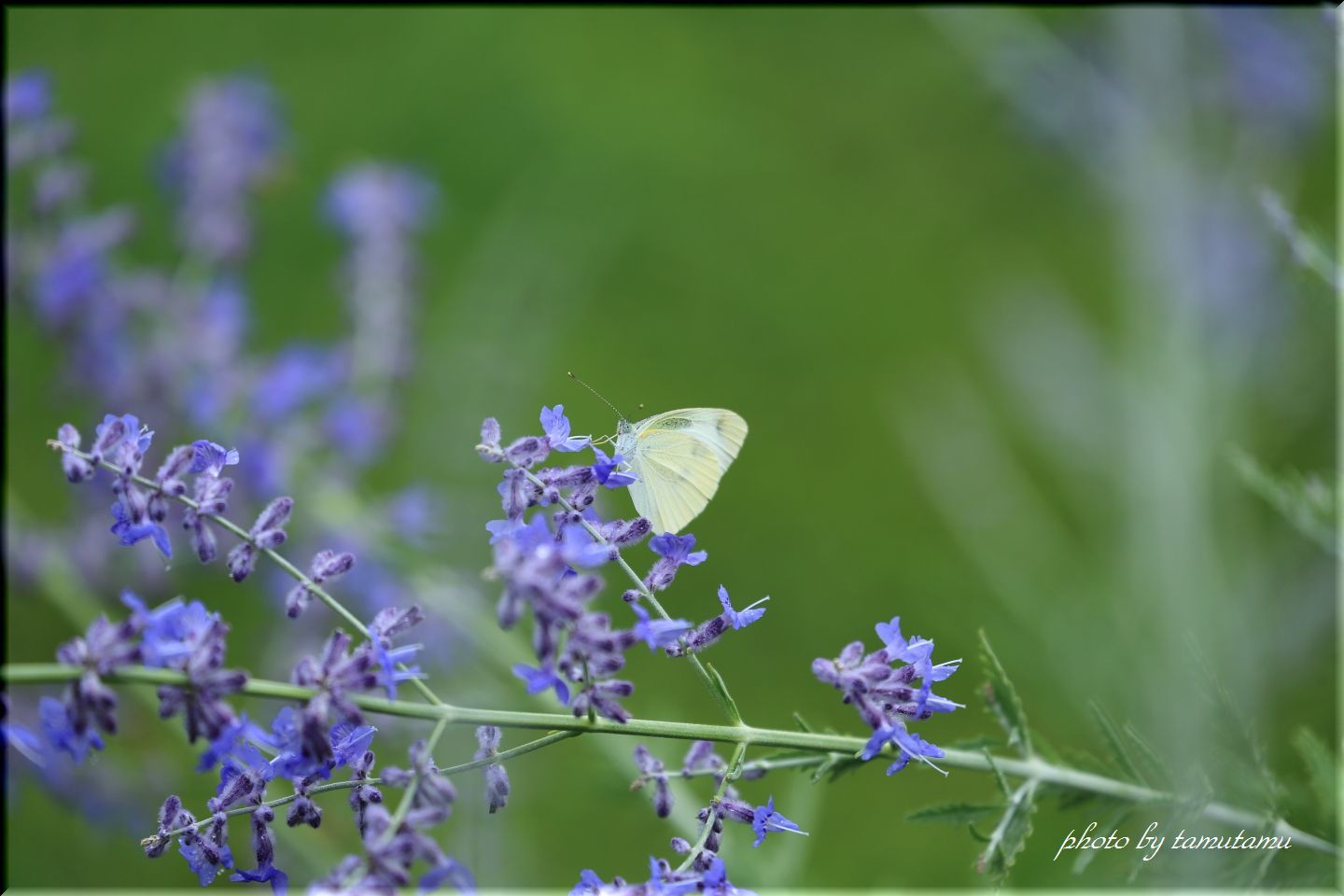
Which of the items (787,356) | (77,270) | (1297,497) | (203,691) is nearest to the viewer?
(203,691)

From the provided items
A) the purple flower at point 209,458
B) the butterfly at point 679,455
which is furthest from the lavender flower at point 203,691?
the butterfly at point 679,455

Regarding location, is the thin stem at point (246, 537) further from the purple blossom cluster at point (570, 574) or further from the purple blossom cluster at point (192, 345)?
the purple blossom cluster at point (192, 345)

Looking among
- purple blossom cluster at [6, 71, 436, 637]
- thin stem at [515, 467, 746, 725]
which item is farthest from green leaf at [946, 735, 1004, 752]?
purple blossom cluster at [6, 71, 436, 637]

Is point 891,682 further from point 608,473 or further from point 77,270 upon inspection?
point 77,270

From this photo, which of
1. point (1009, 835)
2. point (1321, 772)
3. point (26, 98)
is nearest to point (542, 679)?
point (1009, 835)

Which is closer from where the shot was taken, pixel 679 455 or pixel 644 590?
pixel 644 590

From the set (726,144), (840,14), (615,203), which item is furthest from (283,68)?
(840,14)

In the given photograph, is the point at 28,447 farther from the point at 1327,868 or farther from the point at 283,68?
the point at 1327,868

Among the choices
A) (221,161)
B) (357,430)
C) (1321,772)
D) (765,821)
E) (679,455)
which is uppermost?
(221,161)
